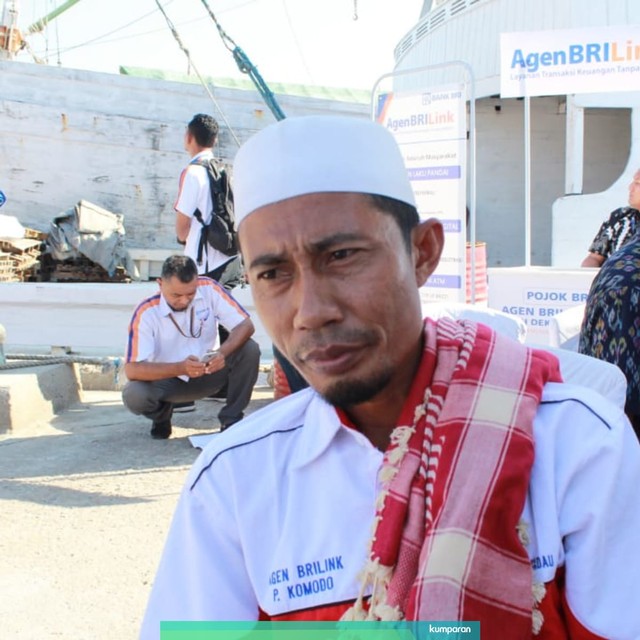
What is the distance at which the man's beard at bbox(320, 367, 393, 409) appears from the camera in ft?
4.45

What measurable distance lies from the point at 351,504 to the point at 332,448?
11 centimetres

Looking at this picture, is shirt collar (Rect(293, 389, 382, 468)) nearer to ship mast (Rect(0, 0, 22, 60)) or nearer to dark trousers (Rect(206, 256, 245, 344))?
dark trousers (Rect(206, 256, 245, 344))

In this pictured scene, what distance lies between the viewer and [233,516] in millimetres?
1346

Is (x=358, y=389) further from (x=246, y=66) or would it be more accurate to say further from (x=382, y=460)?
(x=246, y=66)

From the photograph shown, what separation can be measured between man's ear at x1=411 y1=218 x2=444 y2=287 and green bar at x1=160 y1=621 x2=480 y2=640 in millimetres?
605

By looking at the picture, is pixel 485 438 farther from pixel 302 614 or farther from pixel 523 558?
pixel 302 614

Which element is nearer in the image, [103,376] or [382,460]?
[382,460]

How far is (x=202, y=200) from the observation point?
232 inches

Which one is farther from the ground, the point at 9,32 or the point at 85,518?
the point at 9,32

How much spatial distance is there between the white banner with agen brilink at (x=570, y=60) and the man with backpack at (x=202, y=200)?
244 cm

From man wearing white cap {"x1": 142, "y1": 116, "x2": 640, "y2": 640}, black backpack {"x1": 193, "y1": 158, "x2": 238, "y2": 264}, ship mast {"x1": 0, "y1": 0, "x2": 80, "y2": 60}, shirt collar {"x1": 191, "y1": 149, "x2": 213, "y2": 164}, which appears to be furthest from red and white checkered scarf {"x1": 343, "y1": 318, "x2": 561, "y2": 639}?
ship mast {"x1": 0, "y1": 0, "x2": 80, "y2": 60}

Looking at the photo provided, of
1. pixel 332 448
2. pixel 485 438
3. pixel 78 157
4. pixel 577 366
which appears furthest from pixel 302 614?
pixel 78 157

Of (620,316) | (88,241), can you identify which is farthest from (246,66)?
(620,316)

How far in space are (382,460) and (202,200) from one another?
4791mm
